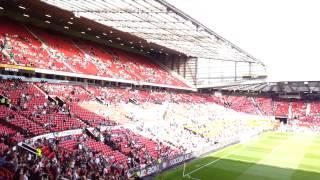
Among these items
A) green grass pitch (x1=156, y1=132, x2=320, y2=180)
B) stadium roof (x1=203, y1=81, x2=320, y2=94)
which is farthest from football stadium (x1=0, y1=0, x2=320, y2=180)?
stadium roof (x1=203, y1=81, x2=320, y2=94)

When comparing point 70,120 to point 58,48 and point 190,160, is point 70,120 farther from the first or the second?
point 58,48

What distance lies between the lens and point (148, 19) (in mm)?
32031

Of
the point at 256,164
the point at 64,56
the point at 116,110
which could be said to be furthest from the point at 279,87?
the point at 64,56

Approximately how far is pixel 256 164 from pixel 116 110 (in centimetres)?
1472

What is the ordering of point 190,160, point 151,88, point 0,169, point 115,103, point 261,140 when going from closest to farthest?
point 0,169, point 190,160, point 115,103, point 261,140, point 151,88

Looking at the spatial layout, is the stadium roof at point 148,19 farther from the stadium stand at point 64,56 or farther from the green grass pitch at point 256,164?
the green grass pitch at point 256,164

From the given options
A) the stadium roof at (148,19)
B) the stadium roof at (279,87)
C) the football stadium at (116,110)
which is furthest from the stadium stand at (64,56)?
the stadium roof at (279,87)

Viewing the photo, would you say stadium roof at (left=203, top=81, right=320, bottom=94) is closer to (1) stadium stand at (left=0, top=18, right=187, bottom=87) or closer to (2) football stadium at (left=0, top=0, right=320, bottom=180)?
(2) football stadium at (left=0, top=0, right=320, bottom=180)

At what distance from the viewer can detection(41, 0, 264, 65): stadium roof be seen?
27.7m

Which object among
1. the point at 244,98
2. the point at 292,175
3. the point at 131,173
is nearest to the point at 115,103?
the point at 131,173

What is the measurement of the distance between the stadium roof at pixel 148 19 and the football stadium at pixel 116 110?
0.34ft

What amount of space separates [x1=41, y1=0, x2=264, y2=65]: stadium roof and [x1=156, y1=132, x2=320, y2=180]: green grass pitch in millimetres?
12561

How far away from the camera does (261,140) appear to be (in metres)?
45.8

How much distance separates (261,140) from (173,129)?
14180 millimetres
